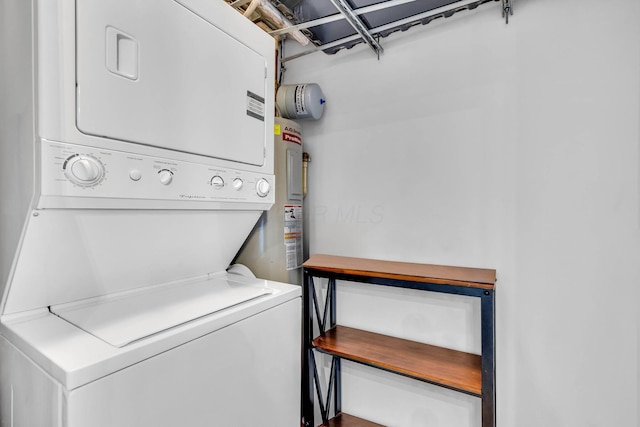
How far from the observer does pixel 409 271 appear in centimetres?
155

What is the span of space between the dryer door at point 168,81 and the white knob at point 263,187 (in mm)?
82

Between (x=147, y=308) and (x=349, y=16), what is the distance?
5.13 ft

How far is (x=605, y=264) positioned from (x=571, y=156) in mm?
500

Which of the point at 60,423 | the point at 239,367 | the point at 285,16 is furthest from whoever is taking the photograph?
the point at 285,16

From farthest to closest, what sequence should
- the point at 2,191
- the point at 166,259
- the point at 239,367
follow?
the point at 166,259
the point at 239,367
the point at 2,191

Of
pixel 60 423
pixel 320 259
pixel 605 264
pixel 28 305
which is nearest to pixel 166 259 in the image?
pixel 28 305

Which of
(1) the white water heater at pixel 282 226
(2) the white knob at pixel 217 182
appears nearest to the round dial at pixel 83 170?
(2) the white knob at pixel 217 182

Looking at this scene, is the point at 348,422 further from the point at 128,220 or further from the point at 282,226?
the point at 128,220

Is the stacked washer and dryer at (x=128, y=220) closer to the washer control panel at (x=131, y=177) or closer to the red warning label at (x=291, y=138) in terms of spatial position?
the washer control panel at (x=131, y=177)

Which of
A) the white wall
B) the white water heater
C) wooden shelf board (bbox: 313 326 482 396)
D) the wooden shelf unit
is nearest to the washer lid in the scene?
the white water heater

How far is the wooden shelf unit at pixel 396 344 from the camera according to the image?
134 centimetres

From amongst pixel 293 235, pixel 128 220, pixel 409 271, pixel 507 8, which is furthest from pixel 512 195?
pixel 128 220

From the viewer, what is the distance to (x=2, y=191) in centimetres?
87

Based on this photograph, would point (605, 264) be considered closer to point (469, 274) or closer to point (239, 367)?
point (469, 274)
